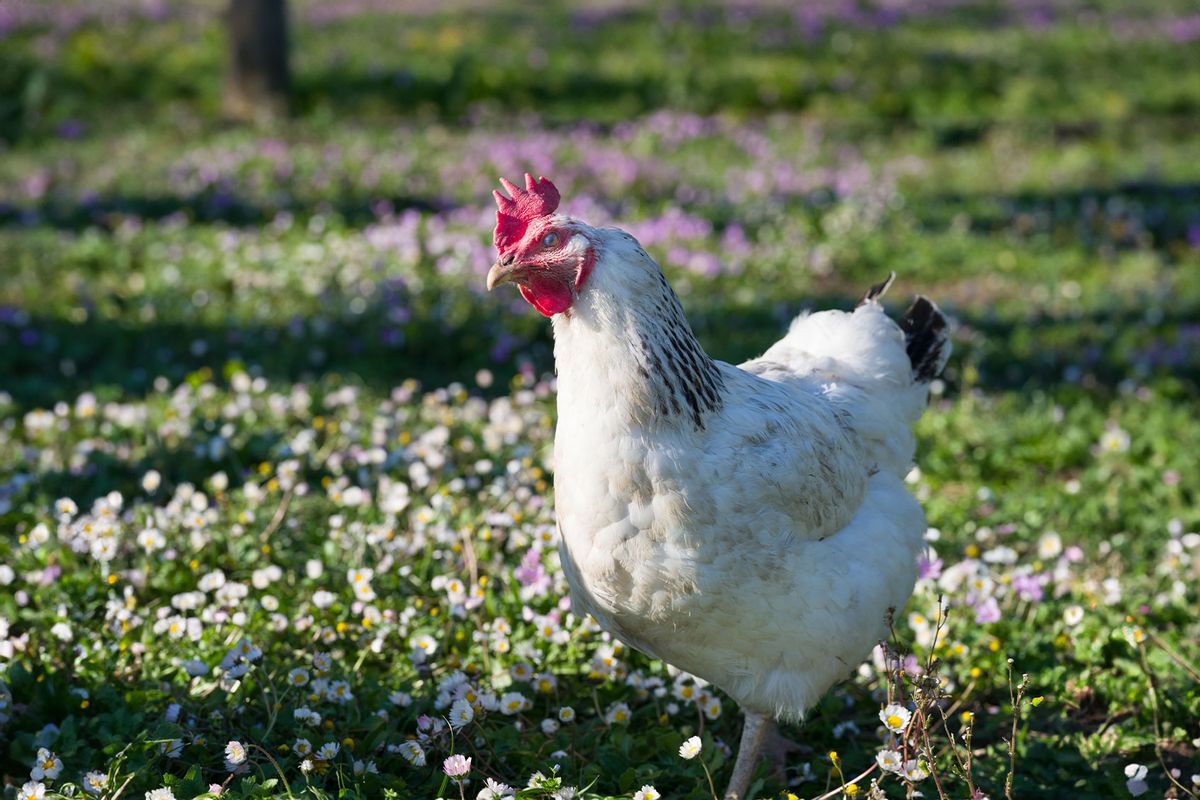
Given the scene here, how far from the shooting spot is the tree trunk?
44.6 ft

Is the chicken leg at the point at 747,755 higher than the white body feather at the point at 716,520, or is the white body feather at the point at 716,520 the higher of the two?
the white body feather at the point at 716,520

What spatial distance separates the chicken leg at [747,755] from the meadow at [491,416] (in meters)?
0.08

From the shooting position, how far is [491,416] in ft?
19.0

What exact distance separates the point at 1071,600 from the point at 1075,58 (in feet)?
49.6

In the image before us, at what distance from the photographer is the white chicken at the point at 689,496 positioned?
3.12 meters

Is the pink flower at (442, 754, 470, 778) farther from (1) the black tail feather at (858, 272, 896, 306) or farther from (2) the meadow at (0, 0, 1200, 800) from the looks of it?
(1) the black tail feather at (858, 272, 896, 306)

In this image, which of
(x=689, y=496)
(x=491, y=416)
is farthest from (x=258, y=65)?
(x=689, y=496)

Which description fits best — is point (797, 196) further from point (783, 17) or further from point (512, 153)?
point (783, 17)

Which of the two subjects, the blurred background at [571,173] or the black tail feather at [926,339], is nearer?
the black tail feather at [926,339]

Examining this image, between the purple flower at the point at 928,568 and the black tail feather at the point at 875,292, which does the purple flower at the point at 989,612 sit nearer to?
the purple flower at the point at 928,568

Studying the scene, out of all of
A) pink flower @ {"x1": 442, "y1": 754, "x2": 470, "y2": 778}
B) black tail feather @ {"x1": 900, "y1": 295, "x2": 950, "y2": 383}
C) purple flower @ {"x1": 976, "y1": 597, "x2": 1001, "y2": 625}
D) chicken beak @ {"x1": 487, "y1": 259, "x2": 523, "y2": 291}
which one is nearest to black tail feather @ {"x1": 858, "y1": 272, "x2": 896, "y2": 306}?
black tail feather @ {"x1": 900, "y1": 295, "x2": 950, "y2": 383}

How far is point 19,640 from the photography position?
3943mm

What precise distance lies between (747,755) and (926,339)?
1850 millimetres

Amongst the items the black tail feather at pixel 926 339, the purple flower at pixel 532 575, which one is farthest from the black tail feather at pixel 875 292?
the purple flower at pixel 532 575
